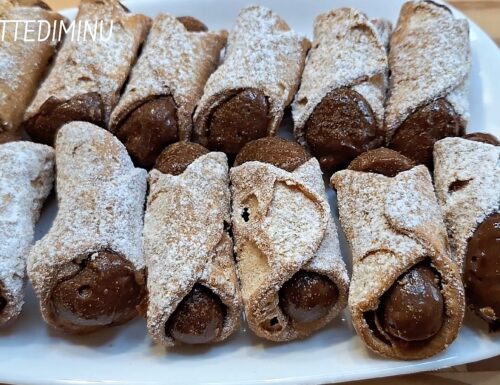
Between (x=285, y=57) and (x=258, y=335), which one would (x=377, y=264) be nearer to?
(x=258, y=335)

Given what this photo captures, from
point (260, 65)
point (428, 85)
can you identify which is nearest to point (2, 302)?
point (260, 65)

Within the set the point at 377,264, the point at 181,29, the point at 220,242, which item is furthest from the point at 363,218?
the point at 181,29

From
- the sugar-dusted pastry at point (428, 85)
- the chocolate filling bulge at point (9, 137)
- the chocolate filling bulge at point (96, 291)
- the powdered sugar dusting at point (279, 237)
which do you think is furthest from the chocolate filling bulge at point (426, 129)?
the chocolate filling bulge at point (9, 137)

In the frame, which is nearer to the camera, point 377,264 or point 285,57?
point 377,264

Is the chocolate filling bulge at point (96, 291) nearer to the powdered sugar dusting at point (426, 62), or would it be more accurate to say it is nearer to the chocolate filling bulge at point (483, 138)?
the powdered sugar dusting at point (426, 62)

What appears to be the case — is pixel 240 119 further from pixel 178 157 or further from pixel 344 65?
pixel 344 65
